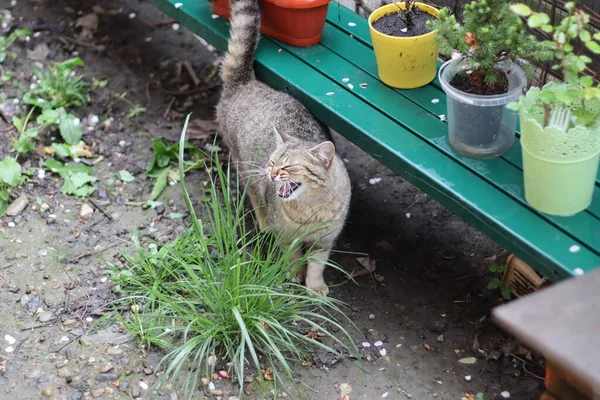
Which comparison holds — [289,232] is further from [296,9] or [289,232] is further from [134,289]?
[296,9]

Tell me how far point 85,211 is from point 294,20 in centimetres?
145

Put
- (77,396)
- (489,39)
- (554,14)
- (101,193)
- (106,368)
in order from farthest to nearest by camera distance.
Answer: (101,193), (554,14), (106,368), (77,396), (489,39)

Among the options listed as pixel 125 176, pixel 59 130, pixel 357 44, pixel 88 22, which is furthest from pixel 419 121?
pixel 88 22

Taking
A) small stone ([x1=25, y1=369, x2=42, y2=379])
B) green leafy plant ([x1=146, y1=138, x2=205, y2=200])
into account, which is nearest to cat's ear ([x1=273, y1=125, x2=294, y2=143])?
green leafy plant ([x1=146, y1=138, x2=205, y2=200])

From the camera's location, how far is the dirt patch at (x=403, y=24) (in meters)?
3.00

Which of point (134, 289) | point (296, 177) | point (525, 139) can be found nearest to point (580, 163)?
point (525, 139)

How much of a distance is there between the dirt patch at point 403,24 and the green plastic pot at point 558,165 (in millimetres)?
782

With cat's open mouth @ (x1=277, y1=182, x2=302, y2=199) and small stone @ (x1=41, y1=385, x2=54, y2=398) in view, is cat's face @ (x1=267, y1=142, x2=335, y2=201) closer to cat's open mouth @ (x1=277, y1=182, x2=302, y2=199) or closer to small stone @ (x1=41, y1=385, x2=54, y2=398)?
cat's open mouth @ (x1=277, y1=182, x2=302, y2=199)

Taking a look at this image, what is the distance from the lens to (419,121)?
298cm

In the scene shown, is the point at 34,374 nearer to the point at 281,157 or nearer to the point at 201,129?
the point at 281,157

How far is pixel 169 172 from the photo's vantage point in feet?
12.9

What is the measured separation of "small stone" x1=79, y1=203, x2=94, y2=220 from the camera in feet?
12.0

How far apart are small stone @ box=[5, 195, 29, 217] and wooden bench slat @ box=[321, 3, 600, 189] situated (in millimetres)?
1732

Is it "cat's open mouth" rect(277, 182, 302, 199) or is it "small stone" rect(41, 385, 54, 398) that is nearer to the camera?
"small stone" rect(41, 385, 54, 398)
